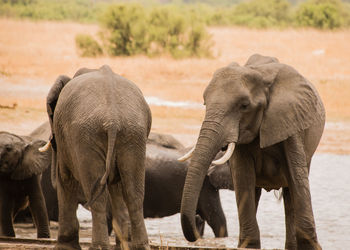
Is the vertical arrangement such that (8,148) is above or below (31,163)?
above

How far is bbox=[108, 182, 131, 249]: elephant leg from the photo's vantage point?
5.21 meters

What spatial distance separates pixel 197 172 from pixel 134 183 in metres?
0.39

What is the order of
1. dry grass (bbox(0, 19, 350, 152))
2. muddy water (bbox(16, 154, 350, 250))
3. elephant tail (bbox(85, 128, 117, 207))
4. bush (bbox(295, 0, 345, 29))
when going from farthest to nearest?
bush (bbox(295, 0, 345, 29)) → dry grass (bbox(0, 19, 350, 152)) → muddy water (bbox(16, 154, 350, 250)) → elephant tail (bbox(85, 128, 117, 207))

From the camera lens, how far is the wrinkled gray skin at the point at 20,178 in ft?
24.1

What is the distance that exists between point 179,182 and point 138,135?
3425mm

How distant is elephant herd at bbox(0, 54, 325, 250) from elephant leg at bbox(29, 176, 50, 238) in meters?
1.60

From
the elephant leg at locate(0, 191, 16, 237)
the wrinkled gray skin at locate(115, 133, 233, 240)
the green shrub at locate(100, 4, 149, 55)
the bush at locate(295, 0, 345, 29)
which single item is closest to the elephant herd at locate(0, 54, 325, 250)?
the elephant leg at locate(0, 191, 16, 237)

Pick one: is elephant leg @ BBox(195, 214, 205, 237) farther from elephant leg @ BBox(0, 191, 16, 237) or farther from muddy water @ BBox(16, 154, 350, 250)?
elephant leg @ BBox(0, 191, 16, 237)

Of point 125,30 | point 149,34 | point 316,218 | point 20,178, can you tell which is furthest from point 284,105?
point 125,30

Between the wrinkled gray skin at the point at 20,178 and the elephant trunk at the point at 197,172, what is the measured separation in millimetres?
2596

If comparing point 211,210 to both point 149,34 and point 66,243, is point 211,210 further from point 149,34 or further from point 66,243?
Answer: point 149,34

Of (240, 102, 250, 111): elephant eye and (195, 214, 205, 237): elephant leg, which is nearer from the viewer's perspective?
(240, 102, 250, 111): elephant eye

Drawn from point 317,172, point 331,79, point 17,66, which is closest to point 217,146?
point 317,172

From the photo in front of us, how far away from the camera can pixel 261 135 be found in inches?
212
